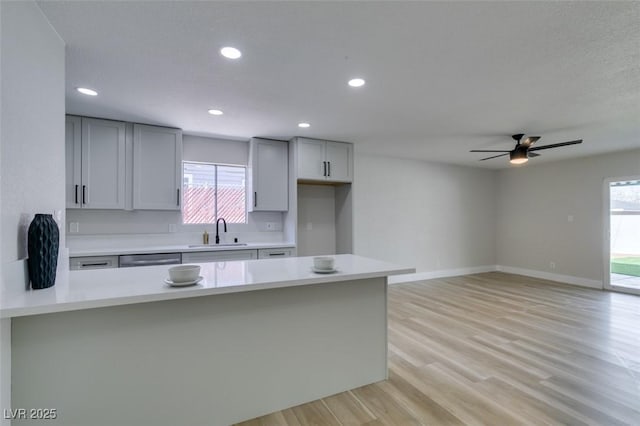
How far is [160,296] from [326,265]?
985mm

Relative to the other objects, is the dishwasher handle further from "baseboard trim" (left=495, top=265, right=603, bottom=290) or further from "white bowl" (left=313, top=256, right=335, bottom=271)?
"baseboard trim" (left=495, top=265, right=603, bottom=290)

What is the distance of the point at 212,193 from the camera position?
431 centimetres

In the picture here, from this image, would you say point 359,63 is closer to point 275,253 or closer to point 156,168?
point 275,253

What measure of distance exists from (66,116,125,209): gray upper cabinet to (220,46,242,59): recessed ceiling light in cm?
218

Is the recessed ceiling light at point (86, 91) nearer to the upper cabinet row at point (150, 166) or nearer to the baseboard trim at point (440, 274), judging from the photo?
the upper cabinet row at point (150, 166)

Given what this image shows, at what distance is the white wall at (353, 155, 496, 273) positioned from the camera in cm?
539

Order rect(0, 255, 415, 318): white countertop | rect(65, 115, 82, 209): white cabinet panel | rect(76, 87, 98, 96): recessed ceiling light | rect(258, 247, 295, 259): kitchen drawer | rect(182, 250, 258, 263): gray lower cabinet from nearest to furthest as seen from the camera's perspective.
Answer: rect(0, 255, 415, 318): white countertop < rect(76, 87, 98, 96): recessed ceiling light < rect(65, 115, 82, 209): white cabinet panel < rect(182, 250, 258, 263): gray lower cabinet < rect(258, 247, 295, 259): kitchen drawer

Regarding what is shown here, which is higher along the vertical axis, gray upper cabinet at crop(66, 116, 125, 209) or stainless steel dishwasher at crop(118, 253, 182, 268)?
gray upper cabinet at crop(66, 116, 125, 209)

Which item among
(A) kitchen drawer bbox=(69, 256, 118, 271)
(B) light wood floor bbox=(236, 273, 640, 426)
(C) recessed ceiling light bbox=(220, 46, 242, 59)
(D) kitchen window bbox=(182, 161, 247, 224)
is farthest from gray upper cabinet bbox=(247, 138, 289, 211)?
(B) light wood floor bbox=(236, 273, 640, 426)

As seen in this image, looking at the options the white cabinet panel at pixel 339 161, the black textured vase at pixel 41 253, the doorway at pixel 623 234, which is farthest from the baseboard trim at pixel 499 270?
the black textured vase at pixel 41 253

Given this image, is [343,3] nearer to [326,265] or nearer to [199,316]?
[326,265]

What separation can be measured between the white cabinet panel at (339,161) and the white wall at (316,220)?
2.05 ft

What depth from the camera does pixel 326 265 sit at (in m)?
1.94

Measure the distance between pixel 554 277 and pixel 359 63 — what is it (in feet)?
20.7
